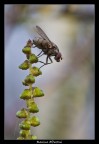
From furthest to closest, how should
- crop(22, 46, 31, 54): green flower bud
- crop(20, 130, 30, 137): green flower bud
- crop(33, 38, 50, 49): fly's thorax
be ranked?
crop(33, 38, 50, 49): fly's thorax
crop(22, 46, 31, 54): green flower bud
crop(20, 130, 30, 137): green flower bud

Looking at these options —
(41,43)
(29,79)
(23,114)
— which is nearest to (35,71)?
(29,79)

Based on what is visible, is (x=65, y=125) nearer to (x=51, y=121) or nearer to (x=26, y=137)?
(x=51, y=121)

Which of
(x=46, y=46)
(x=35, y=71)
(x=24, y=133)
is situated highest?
(x=46, y=46)

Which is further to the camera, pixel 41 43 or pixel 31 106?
pixel 41 43

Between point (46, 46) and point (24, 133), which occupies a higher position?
point (46, 46)

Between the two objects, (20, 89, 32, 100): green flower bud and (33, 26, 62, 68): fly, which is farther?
(33, 26, 62, 68): fly

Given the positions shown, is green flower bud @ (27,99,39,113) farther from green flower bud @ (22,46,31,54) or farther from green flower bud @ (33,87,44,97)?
green flower bud @ (22,46,31,54)

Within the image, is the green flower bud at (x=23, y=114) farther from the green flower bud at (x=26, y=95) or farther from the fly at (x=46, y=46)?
the fly at (x=46, y=46)

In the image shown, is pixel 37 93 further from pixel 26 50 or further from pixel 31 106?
pixel 26 50

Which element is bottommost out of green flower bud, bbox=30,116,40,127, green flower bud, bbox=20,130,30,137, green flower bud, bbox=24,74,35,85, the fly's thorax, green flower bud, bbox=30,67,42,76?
green flower bud, bbox=20,130,30,137

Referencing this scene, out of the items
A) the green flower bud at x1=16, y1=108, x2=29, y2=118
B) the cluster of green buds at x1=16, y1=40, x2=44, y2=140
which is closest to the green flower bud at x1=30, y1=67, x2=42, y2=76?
the cluster of green buds at x1=16, y1=40, x2=44, y2=140

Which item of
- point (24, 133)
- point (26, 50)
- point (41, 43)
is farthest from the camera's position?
point (41, 43)
